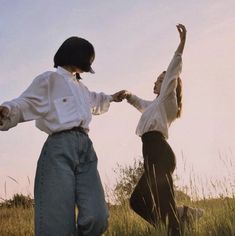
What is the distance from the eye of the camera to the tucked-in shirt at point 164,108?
477 centimetres

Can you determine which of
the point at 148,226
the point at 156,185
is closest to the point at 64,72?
the point at 156,185

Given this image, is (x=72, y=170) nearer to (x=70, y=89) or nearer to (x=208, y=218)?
(x=70, y=89)

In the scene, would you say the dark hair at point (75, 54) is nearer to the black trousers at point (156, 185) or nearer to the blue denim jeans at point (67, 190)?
the blue denim jeans at point (67, 190)

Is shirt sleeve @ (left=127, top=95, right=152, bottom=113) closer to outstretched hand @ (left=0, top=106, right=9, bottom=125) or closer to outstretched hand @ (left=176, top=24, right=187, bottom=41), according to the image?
outstretched hand @ (left=176, top=24, right=187, bottom=41)

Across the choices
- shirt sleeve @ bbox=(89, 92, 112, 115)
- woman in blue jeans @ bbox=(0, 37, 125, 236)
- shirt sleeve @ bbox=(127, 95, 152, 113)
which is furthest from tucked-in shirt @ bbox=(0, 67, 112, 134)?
shirt sleeve @ bbox=(127, 95, 152, 113)

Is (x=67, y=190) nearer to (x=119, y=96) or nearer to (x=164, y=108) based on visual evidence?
(x=119, y=96)

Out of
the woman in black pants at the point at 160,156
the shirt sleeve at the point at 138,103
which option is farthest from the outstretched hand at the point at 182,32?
the shirt sleeve at the point at 138,103

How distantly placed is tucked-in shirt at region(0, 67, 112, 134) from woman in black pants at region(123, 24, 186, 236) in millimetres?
1052

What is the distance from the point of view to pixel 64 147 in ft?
11.3

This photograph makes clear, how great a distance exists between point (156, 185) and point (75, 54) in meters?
1.49

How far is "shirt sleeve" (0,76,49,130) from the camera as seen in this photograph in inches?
132

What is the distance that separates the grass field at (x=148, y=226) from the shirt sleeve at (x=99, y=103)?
3.48ft

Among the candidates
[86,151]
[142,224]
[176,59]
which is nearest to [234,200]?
[142,224]

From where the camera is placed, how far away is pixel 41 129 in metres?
3.63
